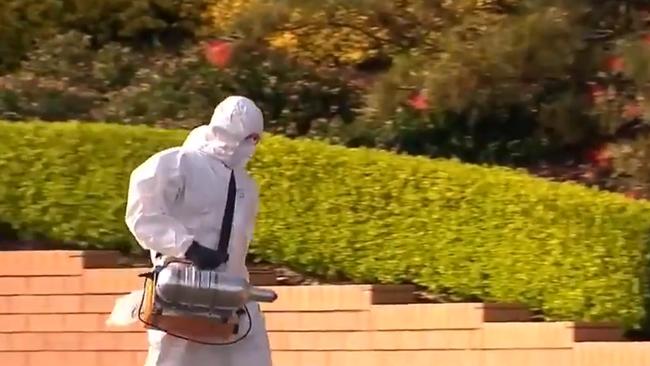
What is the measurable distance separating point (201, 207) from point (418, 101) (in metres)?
4.33

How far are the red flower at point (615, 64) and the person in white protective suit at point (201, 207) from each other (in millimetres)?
4061

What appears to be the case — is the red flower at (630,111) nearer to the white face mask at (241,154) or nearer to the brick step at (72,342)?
the brick step at (72,342)

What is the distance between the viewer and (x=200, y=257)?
546 centimetres

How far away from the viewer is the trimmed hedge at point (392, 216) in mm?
8195

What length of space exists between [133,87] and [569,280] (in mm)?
4032

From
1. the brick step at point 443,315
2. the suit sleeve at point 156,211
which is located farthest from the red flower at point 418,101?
the suit sleeve at point 156,211

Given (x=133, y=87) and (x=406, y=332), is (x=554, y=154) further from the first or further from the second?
(x=133, y=87)

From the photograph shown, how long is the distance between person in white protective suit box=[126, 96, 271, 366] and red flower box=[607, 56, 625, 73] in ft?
13.3

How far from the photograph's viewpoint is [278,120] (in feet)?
35.0

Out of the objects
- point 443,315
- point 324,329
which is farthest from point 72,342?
point 443,315

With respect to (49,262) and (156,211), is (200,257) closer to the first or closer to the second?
(156,211)

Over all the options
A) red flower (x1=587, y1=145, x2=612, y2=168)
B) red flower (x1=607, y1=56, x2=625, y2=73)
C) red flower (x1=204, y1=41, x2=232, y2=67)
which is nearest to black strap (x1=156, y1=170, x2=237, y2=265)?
red flower (x1=607, y1=56, x2=625, y2=73)

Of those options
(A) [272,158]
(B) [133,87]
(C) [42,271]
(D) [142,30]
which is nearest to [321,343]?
(A) [272,158]

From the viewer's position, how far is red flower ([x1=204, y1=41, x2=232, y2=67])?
1079cm
